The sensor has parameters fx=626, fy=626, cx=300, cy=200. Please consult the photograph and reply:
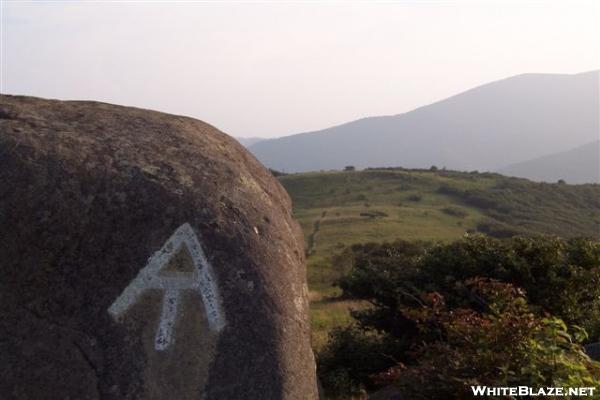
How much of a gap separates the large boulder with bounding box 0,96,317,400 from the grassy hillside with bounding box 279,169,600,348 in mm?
24972

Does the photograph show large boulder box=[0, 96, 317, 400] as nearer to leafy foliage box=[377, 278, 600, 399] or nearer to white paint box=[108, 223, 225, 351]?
white paint box=[108, 223, 225, 351]

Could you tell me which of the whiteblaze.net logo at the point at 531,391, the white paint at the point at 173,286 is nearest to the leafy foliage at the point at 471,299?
the whiteblaze.net logo at the point at 531,391

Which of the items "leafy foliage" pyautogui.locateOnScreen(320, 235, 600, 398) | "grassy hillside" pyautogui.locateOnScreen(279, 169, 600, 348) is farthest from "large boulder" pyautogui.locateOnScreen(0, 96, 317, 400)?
"grassy hillside" pyautogui.locateOnScreen(279, 169, 600, 348)

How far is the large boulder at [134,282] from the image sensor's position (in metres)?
5.60

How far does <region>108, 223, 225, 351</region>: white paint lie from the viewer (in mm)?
5773

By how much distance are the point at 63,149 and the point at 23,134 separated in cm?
46

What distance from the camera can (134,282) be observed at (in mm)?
5871

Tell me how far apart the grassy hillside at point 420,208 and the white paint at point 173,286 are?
25159 mm

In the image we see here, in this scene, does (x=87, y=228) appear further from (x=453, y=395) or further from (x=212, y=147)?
(x=453, y=395)

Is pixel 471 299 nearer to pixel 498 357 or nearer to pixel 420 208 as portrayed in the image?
pixel 498 357

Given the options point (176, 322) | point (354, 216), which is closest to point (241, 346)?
point (176, 322)

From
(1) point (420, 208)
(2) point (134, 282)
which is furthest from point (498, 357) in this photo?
(1) point (420, 208)

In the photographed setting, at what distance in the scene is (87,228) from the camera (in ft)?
19.5

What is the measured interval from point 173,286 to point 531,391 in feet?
11.0
